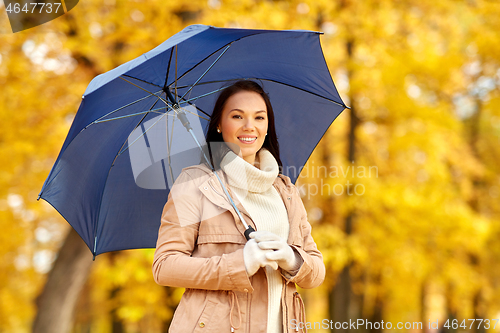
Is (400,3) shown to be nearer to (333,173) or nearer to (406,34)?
(406,34)

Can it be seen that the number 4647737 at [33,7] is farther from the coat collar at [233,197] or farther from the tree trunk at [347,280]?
the tree trunk at [347,280]

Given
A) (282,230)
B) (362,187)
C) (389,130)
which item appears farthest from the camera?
(389,130)

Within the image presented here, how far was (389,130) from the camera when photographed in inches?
340

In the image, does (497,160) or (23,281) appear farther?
(23,281)

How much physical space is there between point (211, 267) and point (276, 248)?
285 mm

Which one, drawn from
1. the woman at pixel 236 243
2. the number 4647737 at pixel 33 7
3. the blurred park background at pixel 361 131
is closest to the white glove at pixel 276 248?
the woman at pixel 236 243

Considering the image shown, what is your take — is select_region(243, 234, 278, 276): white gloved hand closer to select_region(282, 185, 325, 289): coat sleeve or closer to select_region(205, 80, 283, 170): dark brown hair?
select_region(282, 185, 325, 289): coat sleeve

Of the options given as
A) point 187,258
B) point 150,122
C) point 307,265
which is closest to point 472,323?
point 307,265

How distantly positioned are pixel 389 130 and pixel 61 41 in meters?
6.01

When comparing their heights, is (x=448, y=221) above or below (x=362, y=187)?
below

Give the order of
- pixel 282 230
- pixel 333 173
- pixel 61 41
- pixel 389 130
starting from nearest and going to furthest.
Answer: pixel 282 230
pixel 61 41
pixel 333 173
pixel 389 130

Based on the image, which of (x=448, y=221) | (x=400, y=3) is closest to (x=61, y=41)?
(x=400, y=3)

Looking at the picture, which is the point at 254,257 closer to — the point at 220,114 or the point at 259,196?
the point at 259,196

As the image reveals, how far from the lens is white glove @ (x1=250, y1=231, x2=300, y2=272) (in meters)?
1.82
